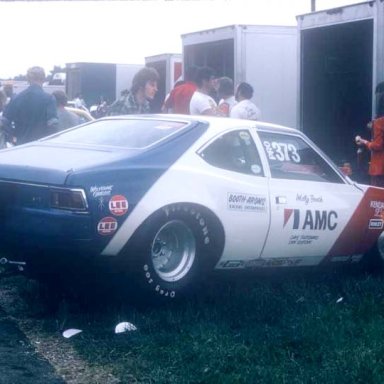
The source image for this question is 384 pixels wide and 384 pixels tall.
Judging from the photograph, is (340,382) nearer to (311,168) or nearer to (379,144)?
(311,168)

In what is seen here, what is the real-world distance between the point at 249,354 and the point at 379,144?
4746 millimetres

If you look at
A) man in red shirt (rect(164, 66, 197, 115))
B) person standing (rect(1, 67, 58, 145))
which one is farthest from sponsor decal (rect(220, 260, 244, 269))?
man in red shirt (rect(164, 66, 197, 115))

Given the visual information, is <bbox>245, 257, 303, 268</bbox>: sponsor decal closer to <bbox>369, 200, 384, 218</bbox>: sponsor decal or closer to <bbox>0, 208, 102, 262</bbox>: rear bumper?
<bbox>369, 200, 384, 218</bbox>: sponsor decal

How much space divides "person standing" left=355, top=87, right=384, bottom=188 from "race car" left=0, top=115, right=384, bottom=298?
176 centimetres

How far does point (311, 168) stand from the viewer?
809 centimetres

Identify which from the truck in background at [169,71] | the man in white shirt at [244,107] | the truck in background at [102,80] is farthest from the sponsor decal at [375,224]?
the truck in background at [102,80]

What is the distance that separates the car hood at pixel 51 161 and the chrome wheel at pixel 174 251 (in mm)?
623

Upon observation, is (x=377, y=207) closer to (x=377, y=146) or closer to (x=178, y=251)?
(x=377, y=146)

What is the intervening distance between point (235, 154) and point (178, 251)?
0.95m

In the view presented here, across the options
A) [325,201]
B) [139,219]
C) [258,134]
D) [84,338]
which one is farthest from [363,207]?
[84,338]

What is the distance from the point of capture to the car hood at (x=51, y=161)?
657 centimetres

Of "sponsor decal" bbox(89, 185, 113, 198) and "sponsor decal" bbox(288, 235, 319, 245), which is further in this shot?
"sponsor decal" bbox(288, 235, 319, 245)

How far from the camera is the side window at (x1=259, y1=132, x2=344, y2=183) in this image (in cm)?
780

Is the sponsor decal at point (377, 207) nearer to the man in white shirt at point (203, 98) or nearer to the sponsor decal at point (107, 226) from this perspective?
the man in white shirt at point (203, 98)
